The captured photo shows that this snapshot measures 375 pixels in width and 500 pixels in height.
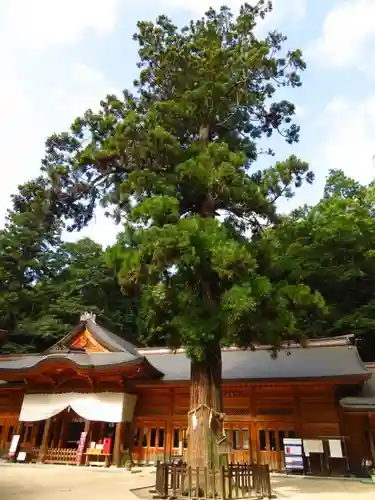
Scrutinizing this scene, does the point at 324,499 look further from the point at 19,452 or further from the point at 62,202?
the point at 19,452

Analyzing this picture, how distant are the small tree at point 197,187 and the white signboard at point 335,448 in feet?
19.0

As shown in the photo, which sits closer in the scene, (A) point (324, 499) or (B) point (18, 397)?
(A) point (324, 499)

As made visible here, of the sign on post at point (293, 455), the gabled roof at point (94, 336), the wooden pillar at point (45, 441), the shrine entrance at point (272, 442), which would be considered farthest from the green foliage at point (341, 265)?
the wooden pillar at point (45, 441)

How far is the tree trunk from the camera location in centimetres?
789

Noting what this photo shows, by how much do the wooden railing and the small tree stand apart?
754cm

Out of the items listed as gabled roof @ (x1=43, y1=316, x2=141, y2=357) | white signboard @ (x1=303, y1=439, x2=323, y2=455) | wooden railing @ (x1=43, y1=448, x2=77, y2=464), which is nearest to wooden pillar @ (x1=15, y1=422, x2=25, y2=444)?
wooden railing @ (x1=43, y1=448, x2=77, y2=464)

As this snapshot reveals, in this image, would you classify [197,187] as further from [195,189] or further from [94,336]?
[94,336]

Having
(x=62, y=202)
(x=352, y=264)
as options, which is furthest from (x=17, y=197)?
(x=352, y=264)

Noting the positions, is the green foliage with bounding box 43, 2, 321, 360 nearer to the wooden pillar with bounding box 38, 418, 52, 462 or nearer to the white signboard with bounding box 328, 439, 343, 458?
the white signboard with bounding box 328, 439, 343, 458

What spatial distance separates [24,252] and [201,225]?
79.2 feet

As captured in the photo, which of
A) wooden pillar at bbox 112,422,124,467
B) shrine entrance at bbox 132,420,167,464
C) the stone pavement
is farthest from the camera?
shrine entrance at bbox 132,420,167,464

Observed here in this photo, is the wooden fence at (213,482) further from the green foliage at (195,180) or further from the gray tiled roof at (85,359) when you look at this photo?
the gray tiled roof at (85,359)

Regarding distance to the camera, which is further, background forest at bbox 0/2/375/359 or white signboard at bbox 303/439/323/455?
white signboard at bbox 303/439/323/455

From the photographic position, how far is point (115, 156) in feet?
32.5
